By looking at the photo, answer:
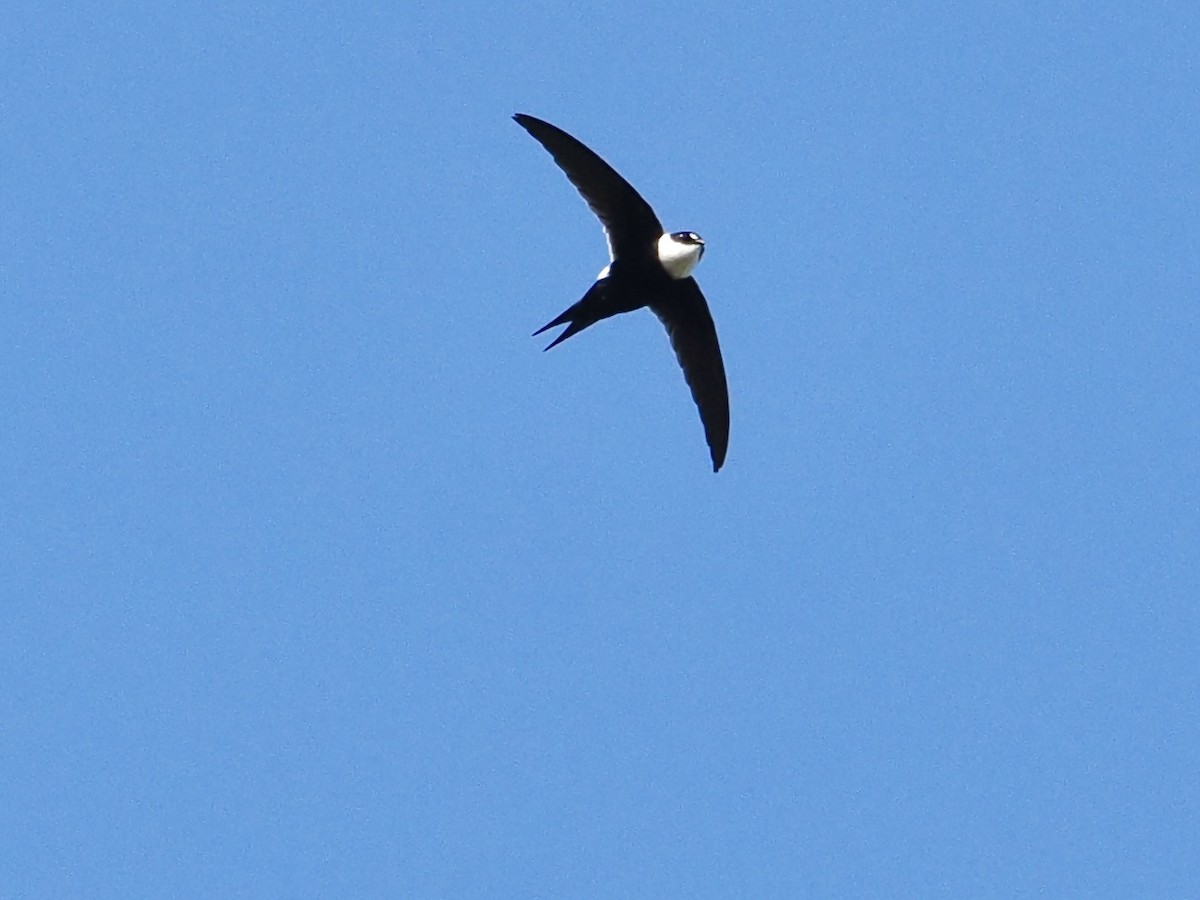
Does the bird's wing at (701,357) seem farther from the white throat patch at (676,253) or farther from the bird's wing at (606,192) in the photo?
the bird's wing at (606,192)

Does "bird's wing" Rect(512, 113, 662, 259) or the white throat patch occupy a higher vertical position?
"bird's wing" Rect(512, 113, 662, 259)

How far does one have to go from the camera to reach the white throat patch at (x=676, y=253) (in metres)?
15.9

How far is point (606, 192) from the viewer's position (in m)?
15.8

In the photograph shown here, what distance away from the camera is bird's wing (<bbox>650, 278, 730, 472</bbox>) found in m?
16.5

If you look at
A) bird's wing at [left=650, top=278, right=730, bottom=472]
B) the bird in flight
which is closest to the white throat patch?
the bird in flight

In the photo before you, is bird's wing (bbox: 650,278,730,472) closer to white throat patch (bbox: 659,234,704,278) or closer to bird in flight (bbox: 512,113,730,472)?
bird in flight (bbox: 512,113,730,472)

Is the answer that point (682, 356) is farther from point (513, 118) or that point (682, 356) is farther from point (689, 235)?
point (513, 118)

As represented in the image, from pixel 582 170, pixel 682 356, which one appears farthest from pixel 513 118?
pixel 682 356

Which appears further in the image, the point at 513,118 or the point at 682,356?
the point at 682,356

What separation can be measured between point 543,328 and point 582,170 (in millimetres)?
1025

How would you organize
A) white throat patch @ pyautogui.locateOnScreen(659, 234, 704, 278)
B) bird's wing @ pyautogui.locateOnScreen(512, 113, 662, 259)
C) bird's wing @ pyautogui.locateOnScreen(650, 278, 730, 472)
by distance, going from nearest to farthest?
1. bird's wing @ pyautogui.locateOnScreen(512, 113, 662, 259)
2. white throat patch @ pyautogui.locateOnScreen(659, 234, 704, 278)
3. bird's wing @ pyautogui.locateOnScreen(650, 278, 730, 472)

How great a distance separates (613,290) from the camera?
634 inches

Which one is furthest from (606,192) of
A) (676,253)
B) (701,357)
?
(701,357)

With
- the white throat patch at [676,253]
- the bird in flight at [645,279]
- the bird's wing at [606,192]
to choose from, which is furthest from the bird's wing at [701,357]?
the bird's wing at [606,192]
